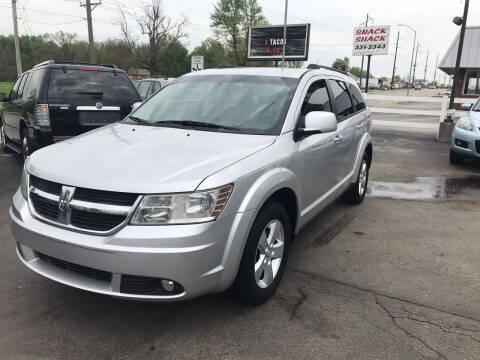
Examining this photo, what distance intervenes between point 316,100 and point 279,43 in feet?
75.9

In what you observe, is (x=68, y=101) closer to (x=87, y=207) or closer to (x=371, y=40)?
(x=87, y=207)

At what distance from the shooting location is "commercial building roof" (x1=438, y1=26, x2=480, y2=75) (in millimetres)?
25703

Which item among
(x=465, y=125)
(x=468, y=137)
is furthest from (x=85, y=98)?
(x=465, y=125)

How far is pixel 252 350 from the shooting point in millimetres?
2625

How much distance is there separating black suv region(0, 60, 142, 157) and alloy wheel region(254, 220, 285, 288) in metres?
4.20

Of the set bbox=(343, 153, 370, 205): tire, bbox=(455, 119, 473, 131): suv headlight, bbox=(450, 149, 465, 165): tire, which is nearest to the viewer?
bbox=(343, 153, 370, 205): tire

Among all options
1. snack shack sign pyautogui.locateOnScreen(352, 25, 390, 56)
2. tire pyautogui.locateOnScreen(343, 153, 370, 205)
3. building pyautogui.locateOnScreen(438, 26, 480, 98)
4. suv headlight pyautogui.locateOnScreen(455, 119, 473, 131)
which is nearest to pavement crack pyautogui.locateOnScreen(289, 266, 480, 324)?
tire pyautogui.locateOnScreen(343, 153, 370, 205)

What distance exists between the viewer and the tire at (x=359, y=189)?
18.7ft

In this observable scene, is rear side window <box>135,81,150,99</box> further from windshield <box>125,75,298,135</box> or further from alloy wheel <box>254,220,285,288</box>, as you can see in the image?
alloy wheel <box>254,220,285,288</box>

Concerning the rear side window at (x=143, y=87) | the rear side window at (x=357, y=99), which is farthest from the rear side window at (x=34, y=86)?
the rear side window at (x=143, y=87)

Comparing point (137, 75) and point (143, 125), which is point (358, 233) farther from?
point (137, 75)

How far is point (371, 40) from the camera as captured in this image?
1092 inches

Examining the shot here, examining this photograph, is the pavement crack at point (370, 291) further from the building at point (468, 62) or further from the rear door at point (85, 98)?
the building at point (468, 62)

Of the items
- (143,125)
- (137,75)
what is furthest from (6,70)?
(143,125)
